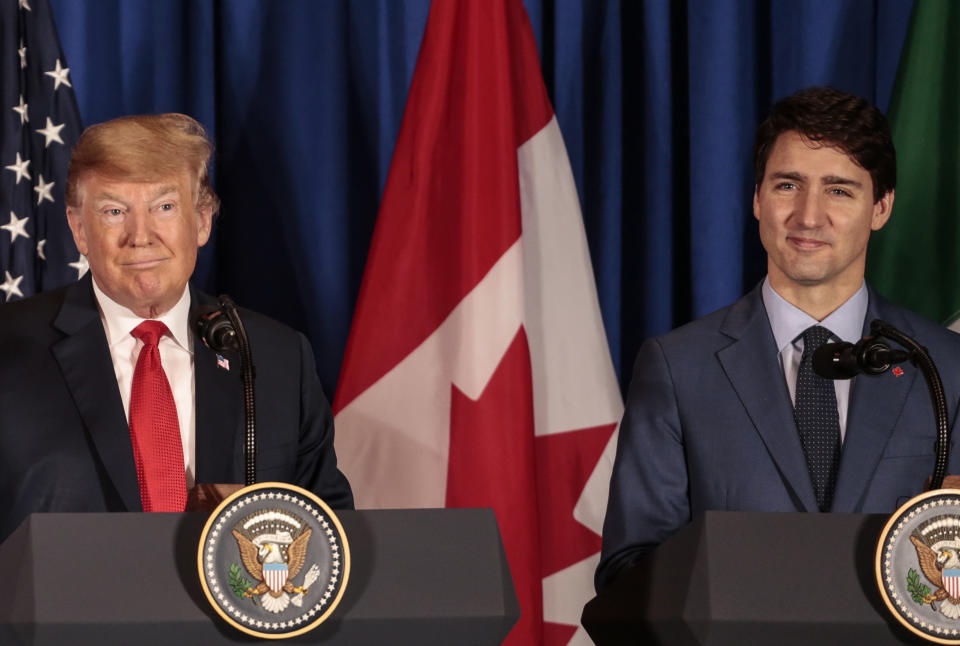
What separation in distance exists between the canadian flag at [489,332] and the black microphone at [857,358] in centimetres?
124

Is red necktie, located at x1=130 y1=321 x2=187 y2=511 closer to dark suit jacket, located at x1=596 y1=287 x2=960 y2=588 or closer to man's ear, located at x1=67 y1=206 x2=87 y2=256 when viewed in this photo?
man's ear, located at x1=67 y1=206 x2=87 y2=256

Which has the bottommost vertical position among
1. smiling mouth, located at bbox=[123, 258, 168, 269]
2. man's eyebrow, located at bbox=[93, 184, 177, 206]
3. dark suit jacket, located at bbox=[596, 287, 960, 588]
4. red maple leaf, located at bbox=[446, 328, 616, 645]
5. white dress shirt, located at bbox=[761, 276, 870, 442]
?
red maple leaf, located at bbox=[446, 328, 616, 645]

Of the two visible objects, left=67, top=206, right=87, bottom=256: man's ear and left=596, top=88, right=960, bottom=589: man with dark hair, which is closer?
left=596, top=88, right=960, bottom=589: man with dark hair

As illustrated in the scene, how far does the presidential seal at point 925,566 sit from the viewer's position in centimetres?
160

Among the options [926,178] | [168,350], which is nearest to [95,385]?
[168,350]

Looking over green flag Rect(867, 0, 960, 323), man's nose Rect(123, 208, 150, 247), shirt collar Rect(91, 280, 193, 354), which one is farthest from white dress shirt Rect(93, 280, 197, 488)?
green flag Rect(867, 0, 960, 323)

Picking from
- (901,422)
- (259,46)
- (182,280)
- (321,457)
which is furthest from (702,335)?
(259,46)

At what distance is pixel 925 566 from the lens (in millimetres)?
1633

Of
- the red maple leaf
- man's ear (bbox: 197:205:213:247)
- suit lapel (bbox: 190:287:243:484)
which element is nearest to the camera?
suit lapel (bbox: 190:287:243:484)

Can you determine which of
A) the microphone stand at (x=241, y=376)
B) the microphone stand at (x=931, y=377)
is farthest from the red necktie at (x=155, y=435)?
the microphone stand at (x=931, y=377)

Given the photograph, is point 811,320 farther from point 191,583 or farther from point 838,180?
point 191,583

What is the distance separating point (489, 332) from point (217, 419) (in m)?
0.92

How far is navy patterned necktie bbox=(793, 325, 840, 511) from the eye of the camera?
2.31m

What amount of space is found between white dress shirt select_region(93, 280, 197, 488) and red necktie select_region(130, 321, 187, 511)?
3 cm
